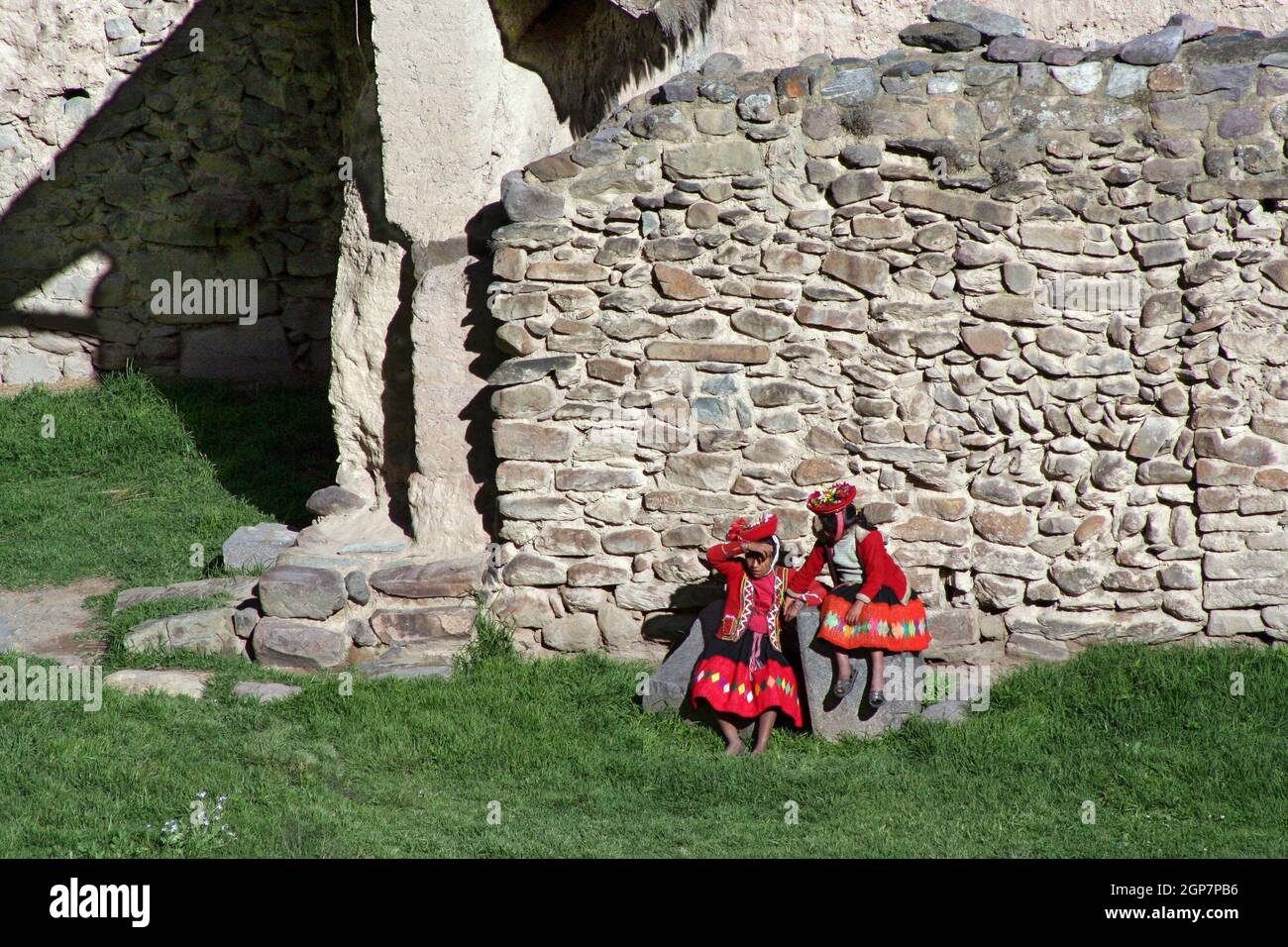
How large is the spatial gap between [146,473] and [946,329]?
5428 millimetres

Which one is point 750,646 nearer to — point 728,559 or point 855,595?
point 728,559

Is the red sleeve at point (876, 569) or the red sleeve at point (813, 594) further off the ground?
the red sleeve at point (876, 569)

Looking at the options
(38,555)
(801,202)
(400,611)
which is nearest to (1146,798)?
(801,202)

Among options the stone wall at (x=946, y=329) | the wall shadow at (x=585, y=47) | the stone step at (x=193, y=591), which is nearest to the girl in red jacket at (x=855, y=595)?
the stone wall at (x=946, y=329)

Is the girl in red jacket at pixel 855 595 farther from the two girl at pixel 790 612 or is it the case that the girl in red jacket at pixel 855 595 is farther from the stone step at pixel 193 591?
the stone step at pixel 193 591

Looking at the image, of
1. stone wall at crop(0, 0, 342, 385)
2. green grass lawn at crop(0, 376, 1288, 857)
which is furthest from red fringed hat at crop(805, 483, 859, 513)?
stone wall at crop(0, 0, 342, 385)

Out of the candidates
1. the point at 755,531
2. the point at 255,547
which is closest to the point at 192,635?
the point at 255,547

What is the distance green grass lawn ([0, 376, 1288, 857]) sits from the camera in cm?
459

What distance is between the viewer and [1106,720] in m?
5.54

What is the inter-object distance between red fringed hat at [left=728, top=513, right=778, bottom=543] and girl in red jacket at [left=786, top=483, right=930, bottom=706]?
183 millimetres

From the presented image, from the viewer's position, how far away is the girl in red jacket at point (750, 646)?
5.36 metres

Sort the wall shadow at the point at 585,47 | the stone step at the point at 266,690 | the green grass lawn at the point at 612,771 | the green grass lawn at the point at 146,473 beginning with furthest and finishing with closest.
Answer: the green grass lawn at the point at 146,473
the wall shadow at the point at 585,47
the stone step at the point at 266,690
the green grass lawn at the point at 612,771

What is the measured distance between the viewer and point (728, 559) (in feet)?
18.2

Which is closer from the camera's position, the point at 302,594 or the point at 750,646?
the point at 750,646
